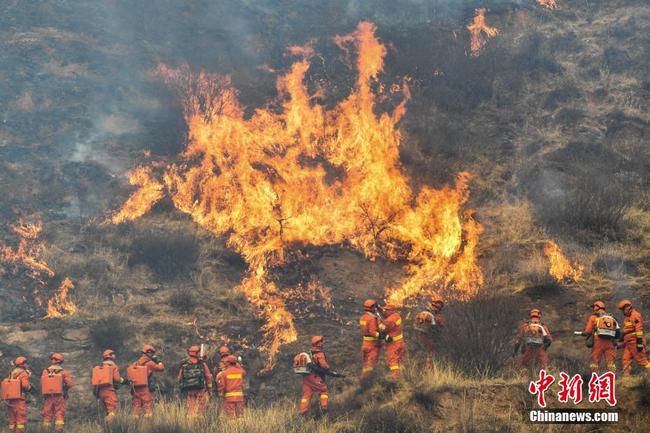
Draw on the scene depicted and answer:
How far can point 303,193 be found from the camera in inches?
771

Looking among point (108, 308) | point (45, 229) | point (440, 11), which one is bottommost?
point (108, 308)

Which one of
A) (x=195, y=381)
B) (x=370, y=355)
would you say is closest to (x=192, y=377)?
(x=195, y=381)

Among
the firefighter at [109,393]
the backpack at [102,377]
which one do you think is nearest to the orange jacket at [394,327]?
the firefighter at [109,393]

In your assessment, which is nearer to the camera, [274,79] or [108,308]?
[108,308]

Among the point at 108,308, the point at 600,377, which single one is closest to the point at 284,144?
the point at 108,308

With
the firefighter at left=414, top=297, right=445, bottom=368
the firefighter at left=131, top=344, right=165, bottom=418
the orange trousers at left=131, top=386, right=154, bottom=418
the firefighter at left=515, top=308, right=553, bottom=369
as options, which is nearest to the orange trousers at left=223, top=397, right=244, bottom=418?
the firefighter at left=131, top=344, right=165, bottom=418

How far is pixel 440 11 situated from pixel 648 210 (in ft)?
44.7

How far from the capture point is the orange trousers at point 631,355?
12.0m

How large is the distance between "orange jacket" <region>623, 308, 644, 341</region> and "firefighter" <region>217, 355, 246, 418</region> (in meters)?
7.05

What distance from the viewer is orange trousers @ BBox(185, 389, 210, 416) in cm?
1272

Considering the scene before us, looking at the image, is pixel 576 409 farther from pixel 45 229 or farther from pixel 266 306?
pixel 45 229

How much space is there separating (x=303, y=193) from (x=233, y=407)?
828 cm

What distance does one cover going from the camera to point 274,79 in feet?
81.5

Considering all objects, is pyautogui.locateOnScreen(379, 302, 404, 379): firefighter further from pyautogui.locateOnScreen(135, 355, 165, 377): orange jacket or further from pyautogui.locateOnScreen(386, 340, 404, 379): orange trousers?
pyautogui.locateOnScreen(135, 355, 165, 377): orange jacket
